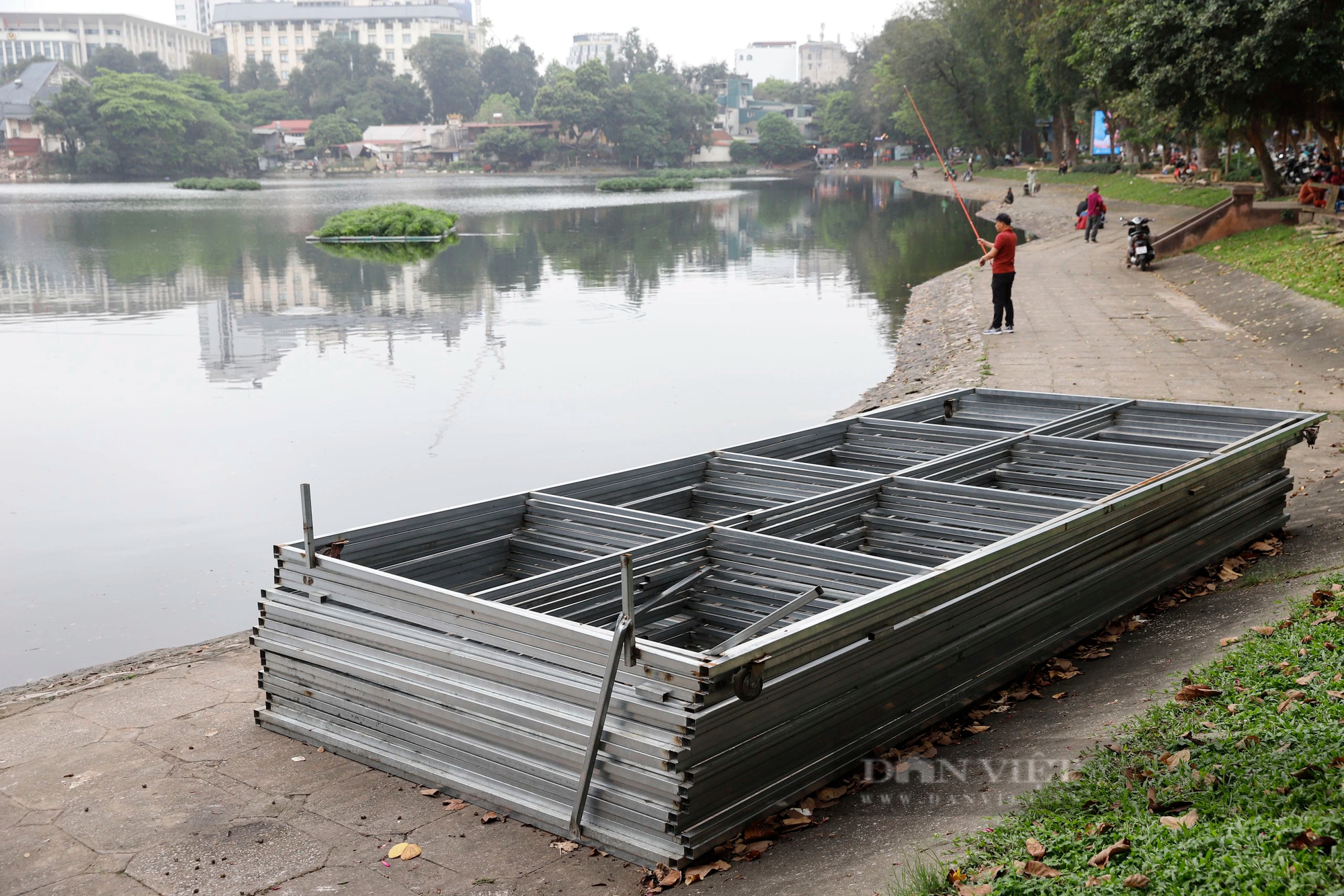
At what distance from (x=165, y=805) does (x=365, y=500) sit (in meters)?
6.98

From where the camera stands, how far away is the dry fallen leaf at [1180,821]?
12.9ft

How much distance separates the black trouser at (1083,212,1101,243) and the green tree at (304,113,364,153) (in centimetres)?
11780

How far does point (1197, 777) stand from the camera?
4.33 metres

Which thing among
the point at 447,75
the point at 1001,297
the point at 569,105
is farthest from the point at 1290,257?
the point at 447,75

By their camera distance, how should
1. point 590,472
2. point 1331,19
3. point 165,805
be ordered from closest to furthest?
1. point 165,805
2. point 590,472
3. point 1331,19

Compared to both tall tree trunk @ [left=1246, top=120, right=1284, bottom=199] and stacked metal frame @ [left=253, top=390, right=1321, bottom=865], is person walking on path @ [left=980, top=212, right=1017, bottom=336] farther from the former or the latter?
tall tree trunk @ [left=1246, top=120, right=1284, bottom=199]

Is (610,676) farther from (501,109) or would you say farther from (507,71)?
(507,71)

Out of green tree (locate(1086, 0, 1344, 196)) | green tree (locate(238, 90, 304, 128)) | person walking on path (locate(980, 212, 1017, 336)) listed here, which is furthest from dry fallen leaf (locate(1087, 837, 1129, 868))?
green tree (locate(238, 90, 304, 128))

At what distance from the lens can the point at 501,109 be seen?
506 ft

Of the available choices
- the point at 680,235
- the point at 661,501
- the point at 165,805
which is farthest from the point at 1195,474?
the point at 680,235

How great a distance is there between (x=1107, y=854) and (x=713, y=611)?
272 cm

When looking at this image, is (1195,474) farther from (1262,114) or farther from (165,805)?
(1262,114)

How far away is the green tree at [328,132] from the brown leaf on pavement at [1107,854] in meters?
143

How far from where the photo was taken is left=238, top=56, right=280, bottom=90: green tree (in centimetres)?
16106
